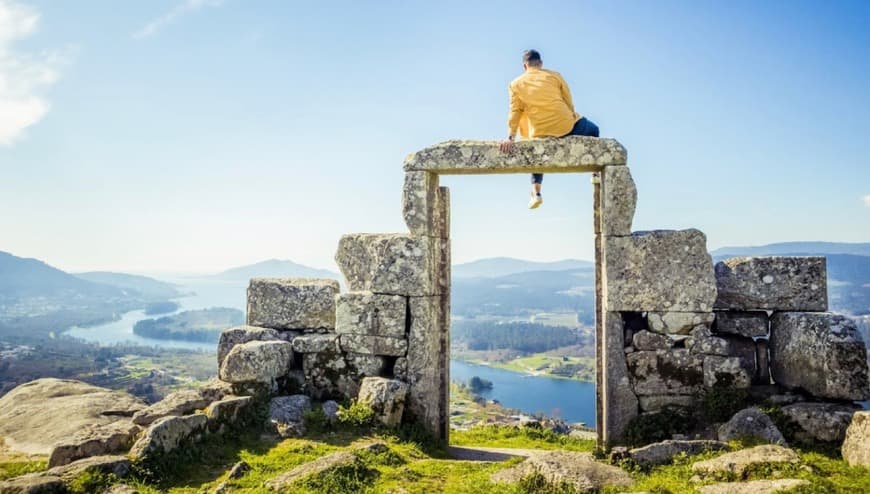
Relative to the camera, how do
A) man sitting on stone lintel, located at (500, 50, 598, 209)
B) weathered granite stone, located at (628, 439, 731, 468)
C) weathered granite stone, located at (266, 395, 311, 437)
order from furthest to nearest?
1. man sitting on stone lintel, located at (500, 50, 598, 209)
2. weathered granite stone, located at (266, 395, 311, 437)
3. weathered granite stone, located at (628, 439, 731, 468)

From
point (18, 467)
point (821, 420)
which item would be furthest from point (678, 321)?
point (18, 467)

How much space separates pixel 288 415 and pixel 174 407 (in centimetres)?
139

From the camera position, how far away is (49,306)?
13325 cm

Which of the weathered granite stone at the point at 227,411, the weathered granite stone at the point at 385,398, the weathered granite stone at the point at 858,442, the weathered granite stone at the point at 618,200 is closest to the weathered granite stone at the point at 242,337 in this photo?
the weathered granite stone at the point at 227,411

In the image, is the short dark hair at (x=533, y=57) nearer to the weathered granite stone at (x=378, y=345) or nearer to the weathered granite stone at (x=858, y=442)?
the weathered granite stone at (x=378, y=345)

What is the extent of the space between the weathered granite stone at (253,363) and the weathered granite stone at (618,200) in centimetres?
492

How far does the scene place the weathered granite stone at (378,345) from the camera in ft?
27.2

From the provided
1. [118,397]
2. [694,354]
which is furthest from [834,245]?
[118,397]

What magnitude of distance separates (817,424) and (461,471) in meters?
3.98

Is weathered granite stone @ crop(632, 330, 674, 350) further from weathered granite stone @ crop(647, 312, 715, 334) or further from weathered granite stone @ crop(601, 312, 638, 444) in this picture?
weathered granite stone @ crop(601, 312, 638, 444)

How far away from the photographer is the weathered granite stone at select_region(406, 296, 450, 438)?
8148mm

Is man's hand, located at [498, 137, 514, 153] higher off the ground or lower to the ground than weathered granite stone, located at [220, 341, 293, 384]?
higher

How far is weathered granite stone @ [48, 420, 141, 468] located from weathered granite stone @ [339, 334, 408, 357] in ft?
10.1

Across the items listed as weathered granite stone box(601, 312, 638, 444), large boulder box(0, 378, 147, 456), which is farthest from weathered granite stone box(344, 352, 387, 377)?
weathered granite stone box(601, 312, 638, 444)
